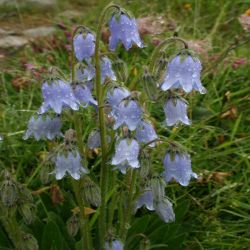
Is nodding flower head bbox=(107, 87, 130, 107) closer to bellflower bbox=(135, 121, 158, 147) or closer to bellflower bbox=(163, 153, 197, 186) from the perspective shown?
bellflower bbox=(135, 121, 158, 147)

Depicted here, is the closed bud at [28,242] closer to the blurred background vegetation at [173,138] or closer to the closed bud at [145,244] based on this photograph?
the blurred background vegetation at [173,138]

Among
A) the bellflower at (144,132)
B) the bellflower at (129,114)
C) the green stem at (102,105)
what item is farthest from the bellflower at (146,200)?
the bellflower at (129,114)

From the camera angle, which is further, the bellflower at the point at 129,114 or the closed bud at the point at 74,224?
the closed bud at the point at 74,224

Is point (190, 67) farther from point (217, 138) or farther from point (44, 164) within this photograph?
point (217, 138)

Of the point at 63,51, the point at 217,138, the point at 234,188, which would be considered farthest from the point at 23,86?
the point at 234,188

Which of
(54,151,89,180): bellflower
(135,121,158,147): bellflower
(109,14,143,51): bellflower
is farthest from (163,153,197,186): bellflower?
(109,14,143,51): bellflower

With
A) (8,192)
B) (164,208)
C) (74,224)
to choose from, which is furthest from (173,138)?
(8,192)

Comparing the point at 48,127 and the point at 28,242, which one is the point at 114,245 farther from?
the point at 48,127
